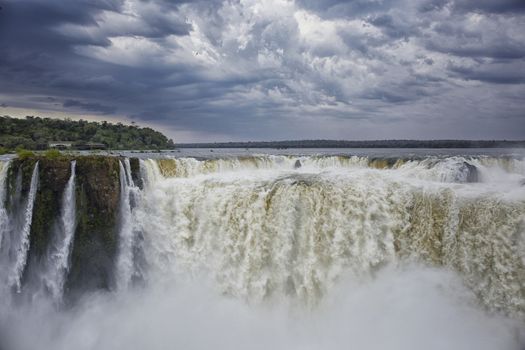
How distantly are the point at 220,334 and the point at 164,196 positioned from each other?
5629 mm

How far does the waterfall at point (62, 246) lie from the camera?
583 inches

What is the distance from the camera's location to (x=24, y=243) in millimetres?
14891

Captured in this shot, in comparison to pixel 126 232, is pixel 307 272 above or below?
below

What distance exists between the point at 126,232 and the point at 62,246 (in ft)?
7.50

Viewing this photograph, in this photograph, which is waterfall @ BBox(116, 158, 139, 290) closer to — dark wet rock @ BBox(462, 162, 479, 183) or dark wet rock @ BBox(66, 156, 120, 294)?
dark wet rock @ BBox(66, 156, 120, 294)

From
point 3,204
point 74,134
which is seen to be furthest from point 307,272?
point 74,134

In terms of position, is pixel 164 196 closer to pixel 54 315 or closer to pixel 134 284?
pixel 134 284

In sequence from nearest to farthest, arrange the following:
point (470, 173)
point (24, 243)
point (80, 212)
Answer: point (24, 243), point (80, 212), point (470, 173)

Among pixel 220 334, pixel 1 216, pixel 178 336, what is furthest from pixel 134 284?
pixel 1 216

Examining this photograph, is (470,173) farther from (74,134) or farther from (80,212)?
(74,134)

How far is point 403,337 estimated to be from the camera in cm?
1243

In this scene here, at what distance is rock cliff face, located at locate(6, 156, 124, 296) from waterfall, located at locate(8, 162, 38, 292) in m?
0.15

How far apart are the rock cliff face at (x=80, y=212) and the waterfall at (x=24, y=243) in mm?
155

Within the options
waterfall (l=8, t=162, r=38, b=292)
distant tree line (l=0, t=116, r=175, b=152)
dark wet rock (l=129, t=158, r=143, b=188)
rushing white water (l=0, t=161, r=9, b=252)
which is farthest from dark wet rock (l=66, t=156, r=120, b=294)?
distant tree line (l=0, t=116, r=175, b=152)
